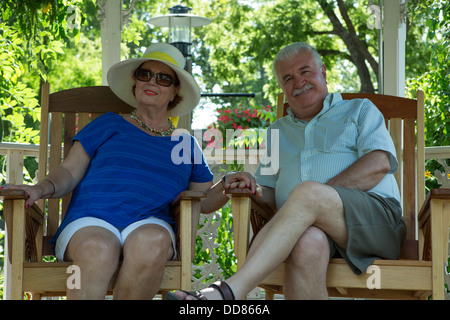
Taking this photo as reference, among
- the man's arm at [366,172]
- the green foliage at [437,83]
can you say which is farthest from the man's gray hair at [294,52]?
the green foliage at [437,83]

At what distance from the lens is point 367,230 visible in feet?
6.97

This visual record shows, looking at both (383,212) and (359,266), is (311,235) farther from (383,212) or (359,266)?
(383,212)

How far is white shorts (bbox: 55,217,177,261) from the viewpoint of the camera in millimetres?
2234

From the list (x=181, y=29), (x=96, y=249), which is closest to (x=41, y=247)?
(x=96, y=249)

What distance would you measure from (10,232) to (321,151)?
121 centimetres

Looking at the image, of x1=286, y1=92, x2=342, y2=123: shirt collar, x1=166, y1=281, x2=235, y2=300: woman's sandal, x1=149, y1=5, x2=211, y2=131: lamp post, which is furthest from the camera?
x1=149, y1=5, x2=211, y2=131: lamp post

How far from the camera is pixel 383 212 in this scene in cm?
221

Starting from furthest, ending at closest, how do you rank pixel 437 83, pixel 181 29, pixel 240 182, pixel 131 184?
1. pixel 437 83
2. pixel 181 29
3. pixel 131 184
4. pixel 240 182

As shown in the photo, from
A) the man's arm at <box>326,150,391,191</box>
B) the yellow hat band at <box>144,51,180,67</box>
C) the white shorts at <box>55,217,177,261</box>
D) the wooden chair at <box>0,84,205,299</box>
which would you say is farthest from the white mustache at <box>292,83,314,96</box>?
the white shorts at <box>55,217,177,261</box>

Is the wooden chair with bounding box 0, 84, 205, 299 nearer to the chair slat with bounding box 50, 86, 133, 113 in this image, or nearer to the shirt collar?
the chair slat with bounding box 50, 86, 133, 113

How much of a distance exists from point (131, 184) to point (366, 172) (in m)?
0.91

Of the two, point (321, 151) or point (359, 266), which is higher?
point (321, 151)

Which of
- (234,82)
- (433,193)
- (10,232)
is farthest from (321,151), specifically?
(234,82)

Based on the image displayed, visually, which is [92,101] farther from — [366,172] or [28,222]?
[366,172]
